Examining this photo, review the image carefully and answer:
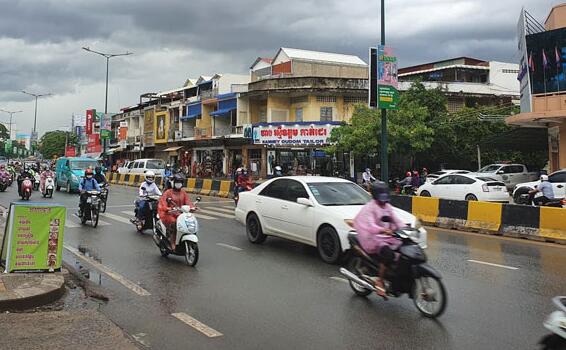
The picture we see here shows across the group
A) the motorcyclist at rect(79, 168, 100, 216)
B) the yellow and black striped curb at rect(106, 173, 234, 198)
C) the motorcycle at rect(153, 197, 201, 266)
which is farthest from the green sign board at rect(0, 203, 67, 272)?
the yellow and black striped curb at rect(106, 173, 234, 198)

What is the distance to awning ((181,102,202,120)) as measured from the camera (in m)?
51.1

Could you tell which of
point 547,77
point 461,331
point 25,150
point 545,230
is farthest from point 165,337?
point 25,150

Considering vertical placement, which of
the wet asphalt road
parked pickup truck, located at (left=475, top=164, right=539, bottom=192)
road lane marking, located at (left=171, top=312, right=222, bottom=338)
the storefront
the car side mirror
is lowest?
road lane marking, located at (left=171, top=312, right=222, bottom=338)

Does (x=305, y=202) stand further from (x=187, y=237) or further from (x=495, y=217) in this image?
(x=495, y=217)

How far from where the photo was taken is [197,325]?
5.65 meters

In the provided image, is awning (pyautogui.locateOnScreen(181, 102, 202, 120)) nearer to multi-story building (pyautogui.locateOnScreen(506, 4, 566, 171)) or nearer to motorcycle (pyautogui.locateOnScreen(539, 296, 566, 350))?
multi-story building (pyautogui.locateOnScreen(506, 4, 566, 171))

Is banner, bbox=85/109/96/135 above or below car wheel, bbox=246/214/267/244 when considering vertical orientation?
above

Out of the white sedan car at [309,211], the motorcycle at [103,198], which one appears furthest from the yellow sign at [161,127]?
the white sedan car at [309,211]

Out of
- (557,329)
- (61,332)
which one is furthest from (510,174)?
(61,332)

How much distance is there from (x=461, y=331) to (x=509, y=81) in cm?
4822

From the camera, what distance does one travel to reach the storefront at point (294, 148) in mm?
37125

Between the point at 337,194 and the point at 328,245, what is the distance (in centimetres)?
119

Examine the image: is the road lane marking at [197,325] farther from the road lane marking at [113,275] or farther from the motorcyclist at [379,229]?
the motorcyclist at [379,229]

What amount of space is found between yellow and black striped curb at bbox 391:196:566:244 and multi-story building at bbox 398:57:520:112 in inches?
1015
